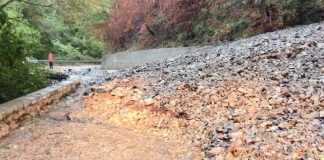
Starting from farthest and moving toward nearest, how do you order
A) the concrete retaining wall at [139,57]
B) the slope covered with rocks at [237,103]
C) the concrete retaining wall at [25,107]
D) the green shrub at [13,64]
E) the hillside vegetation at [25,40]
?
the concrete retaining wall at [139,57] < the hillside vegetation at [25,40] < the green shrub at [13,64] < the concrete retaining wall at [25,107] < the slope covered with rocks at [237,103]

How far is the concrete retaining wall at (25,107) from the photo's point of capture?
5243mm

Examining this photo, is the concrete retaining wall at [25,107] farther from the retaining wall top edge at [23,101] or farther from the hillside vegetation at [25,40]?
the hillside vegetation at [25,40]

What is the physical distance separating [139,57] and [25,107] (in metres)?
11.6

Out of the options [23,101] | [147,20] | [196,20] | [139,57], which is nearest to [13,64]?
[23,101]

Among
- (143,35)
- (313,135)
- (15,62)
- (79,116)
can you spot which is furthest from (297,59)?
(143,35)

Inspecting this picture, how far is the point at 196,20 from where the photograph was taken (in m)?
17.0

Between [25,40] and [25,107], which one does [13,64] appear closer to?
[25,40]

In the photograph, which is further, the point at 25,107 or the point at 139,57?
the point at 139,57

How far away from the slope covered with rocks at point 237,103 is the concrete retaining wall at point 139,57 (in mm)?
5991

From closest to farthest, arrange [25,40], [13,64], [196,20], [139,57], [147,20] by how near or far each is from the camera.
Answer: [13,64]
[25,40]
[196,20]
[139,57]
[147,20]

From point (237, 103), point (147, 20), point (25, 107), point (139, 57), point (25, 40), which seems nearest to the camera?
point (237, 103)

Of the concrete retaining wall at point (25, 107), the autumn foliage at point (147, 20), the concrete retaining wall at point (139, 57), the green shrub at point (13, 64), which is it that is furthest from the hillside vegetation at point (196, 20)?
the green shrub at point (13, 64)

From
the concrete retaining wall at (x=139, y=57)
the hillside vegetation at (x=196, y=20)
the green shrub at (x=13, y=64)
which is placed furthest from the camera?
the concrete retaining wall at (x=139, y=57)

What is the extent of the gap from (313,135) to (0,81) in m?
4.62
